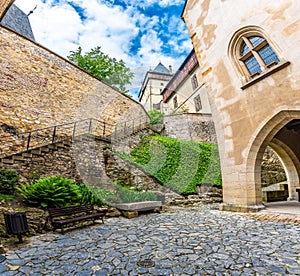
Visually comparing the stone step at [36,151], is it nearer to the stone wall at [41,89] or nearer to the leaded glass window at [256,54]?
the stone wall at [41,89]

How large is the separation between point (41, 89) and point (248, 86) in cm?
1011

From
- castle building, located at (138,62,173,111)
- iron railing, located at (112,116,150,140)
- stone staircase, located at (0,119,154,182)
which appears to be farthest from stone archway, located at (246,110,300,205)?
castle building, located at (138,62,173,111)

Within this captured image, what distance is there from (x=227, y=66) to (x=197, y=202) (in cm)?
623

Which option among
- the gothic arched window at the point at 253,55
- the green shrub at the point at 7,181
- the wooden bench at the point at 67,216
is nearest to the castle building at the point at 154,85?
the gothic arched window at the point at 253,55

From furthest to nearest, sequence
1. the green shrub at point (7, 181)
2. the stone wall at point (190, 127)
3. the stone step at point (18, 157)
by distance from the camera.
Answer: the stone wall at point (190, 127)
the stone step at point (18, 157)
the green shrub at point (7, 181)

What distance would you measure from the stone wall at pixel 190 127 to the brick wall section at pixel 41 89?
16.7 feet

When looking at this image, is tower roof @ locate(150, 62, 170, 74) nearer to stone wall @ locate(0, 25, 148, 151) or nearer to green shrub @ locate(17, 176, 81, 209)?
stone wall @ locate(0, 25, 148, 151)

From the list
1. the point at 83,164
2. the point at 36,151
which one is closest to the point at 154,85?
the point at 83,164

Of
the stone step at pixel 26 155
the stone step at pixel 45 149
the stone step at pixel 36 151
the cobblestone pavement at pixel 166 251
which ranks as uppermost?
the stone step at pixel 45 149

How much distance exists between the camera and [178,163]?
1095 centimetres

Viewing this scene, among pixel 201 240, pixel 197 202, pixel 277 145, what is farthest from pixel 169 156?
pixel 201 240

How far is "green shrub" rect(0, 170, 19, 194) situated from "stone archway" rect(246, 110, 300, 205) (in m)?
7.74

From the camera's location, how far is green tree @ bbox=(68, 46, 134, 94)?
66.2ft

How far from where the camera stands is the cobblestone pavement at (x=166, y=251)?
2814 mm
